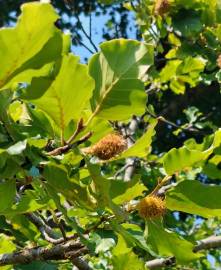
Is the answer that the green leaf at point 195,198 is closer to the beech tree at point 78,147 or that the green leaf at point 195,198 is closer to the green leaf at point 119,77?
the beech tree at point 78,147

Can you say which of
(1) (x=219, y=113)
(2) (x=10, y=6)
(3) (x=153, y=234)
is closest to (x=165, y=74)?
(3) (x=153, y=234)

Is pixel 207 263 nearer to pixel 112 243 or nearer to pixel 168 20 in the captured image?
pixel 168 20

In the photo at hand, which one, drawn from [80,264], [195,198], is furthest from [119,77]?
[80,264]

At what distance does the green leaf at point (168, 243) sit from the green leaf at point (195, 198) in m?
0.05

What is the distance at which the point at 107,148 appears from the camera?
1.00m

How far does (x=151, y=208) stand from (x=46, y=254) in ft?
0.68

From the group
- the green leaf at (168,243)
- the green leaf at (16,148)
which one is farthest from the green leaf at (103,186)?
the green leaf at (168,243)

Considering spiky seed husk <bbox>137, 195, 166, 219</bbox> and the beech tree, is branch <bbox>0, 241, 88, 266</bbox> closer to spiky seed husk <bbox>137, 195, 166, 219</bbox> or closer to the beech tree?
the beech tree

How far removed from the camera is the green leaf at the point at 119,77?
0.77m

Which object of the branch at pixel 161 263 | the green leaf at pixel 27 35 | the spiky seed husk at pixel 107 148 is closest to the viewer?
the green leaf at pixel 27 35

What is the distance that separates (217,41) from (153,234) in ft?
3.70

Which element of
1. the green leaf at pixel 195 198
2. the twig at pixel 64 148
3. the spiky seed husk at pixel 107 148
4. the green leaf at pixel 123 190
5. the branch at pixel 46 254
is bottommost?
the branch at pixel 46 254

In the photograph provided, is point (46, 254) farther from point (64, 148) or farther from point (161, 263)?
point (161, 263)

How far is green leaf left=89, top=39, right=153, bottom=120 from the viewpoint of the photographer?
771mm
